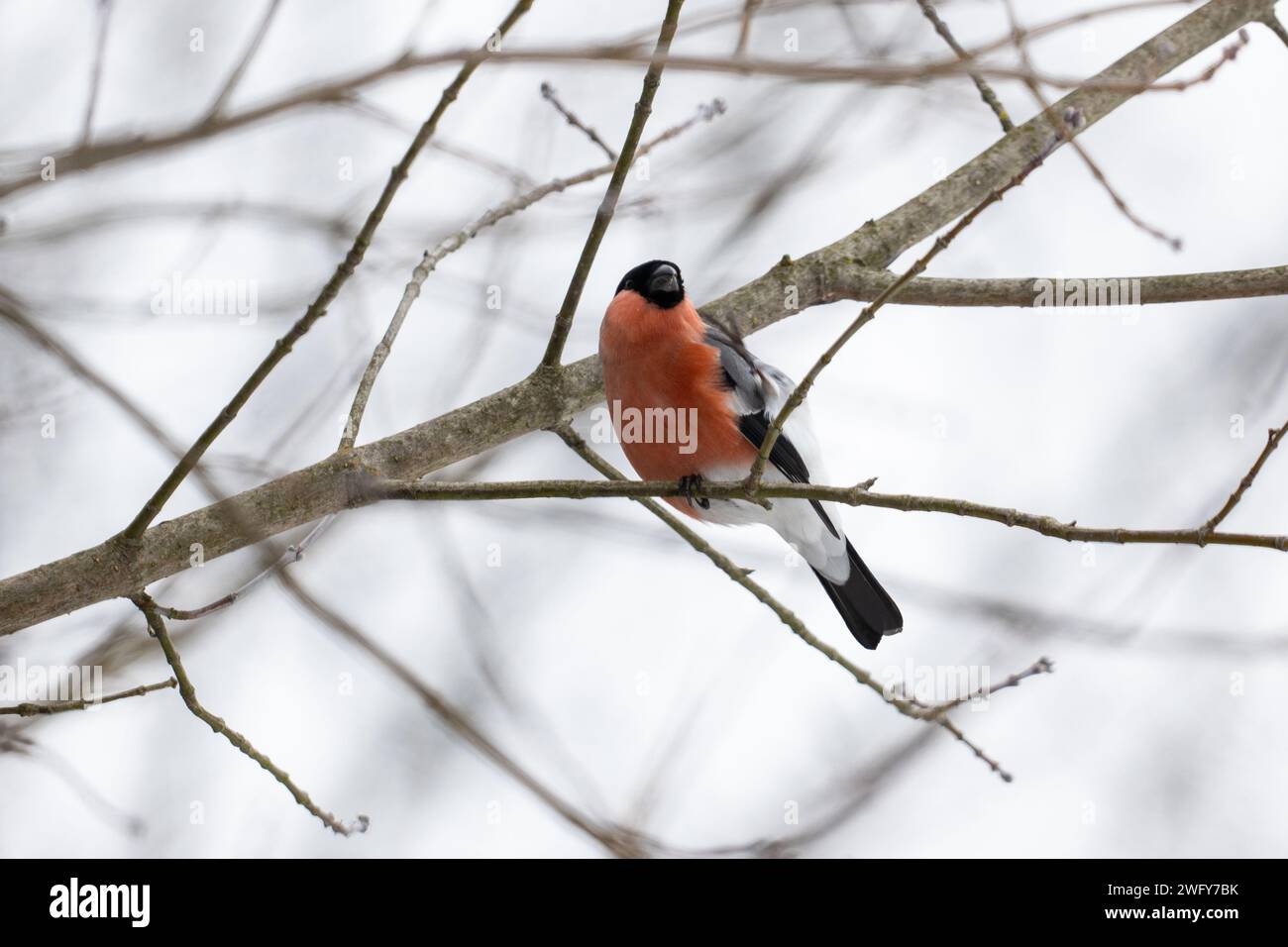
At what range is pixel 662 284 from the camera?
434 centimetres

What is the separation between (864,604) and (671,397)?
1.24 metres

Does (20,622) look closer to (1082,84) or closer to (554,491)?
(554,491)

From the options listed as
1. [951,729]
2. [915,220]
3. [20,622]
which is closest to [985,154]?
[915,220]

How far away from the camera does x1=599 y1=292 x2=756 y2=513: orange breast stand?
4.07 m

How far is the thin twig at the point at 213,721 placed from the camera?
102 inches

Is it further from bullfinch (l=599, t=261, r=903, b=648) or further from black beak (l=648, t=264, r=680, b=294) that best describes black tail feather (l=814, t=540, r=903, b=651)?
black beak (l=648, t=264, r=680, b=294)

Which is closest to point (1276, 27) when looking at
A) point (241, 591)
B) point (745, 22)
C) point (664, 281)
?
point (664, 281)

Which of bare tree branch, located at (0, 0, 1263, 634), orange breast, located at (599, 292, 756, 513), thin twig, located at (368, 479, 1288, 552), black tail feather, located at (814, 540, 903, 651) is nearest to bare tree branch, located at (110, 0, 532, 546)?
bare tree branch, located at (0, 0, 1263, 634)

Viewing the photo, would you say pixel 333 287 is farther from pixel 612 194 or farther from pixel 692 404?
pixel 692 404

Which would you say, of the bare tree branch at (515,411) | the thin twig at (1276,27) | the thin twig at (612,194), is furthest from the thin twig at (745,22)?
the thin twig at (1276,27)

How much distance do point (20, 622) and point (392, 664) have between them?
3.39ft

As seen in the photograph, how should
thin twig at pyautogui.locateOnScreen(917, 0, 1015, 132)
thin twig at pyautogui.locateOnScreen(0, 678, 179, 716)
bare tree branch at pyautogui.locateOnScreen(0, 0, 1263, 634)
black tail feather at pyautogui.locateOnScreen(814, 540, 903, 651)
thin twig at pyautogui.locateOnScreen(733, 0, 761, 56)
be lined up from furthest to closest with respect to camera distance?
black tail feather at pyautogui.locateOnScreen(814, 540, 903, 651) → thin twig at pyautogui.locateOnScreen(917, 0, 1015, 132) → bare tree branch at pyautogui.locateOnScreen(0, 0, 1263, 634) → thin twig at pyautogui.locateOnScreen(0, 678, 179, 716) → thin twig at pyautogui.locateOnScreen(733, 0, 761, 56)

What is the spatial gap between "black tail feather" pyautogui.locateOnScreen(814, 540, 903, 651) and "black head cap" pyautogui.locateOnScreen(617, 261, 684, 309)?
47.3 inches

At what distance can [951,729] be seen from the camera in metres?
2.94
